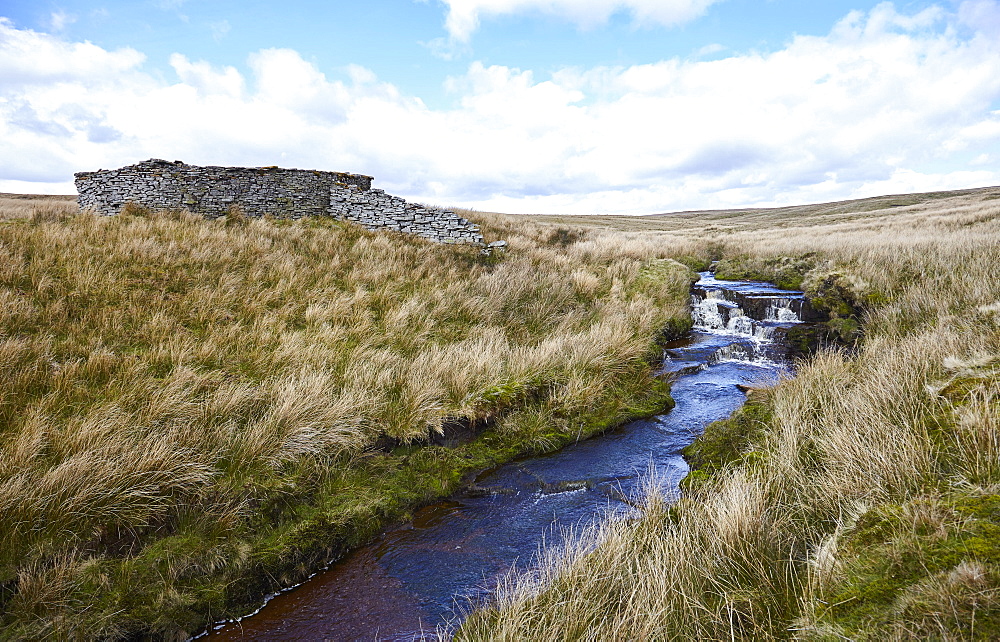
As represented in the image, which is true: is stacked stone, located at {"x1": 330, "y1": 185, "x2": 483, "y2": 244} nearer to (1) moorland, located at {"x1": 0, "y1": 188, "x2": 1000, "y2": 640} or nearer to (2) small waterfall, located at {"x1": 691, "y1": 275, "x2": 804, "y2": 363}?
(1) moorland, located at {"x1": 0, "y1": 188, "x2": 1000, "y2": 640}

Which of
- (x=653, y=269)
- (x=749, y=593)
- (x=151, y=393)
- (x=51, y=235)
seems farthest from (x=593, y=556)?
(x=653, y=269)

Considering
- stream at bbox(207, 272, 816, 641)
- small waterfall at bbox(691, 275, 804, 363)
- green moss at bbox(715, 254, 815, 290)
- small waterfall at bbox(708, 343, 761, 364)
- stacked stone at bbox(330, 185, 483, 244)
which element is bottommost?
stream at bbox(207, 272, 816, 641)

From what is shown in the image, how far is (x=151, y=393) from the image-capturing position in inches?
213

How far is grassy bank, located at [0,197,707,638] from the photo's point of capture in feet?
12.6

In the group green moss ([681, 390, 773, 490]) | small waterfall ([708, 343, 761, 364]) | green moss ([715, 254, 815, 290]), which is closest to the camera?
green moss ([681, 390, 773, 490])

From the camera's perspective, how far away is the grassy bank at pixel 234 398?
3.83 m

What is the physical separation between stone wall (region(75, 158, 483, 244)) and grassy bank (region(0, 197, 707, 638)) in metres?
2.18

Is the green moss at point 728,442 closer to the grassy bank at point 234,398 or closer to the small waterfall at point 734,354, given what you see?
the grassy bank at point 234,398

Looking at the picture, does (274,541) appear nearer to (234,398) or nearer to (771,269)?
(234,398)

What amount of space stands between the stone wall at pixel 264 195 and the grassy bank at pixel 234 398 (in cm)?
218

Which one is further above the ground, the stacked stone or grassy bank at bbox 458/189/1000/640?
the stacked stone

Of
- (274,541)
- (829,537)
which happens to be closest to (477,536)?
(274,541)

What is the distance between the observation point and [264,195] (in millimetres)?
15766

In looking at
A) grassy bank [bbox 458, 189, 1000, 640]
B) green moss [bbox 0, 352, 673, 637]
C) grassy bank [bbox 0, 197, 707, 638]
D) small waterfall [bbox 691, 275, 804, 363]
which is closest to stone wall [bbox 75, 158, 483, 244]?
grassy bank [bbox 0, 197, 707, 638]
